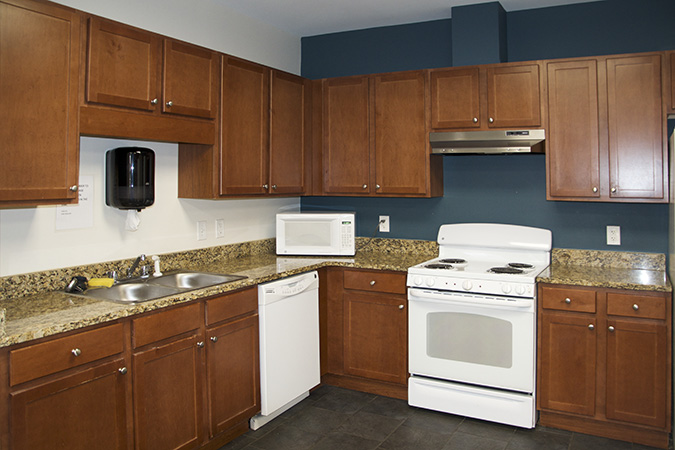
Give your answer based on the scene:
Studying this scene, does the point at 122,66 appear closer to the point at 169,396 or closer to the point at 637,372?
the point at 169,396

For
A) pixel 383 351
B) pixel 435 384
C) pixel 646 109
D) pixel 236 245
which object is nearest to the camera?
pixel 646 109

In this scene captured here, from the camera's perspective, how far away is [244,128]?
3398 mm

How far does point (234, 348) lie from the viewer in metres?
2.89

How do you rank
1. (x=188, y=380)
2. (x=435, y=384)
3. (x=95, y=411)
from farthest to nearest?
1. (x=435, y=384)
2. (x=188, y=380)
3. (x=95, y=411)

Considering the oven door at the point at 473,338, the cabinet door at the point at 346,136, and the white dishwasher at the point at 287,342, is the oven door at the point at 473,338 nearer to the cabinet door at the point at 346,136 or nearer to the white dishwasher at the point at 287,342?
the white dishwasher at the point at 287,342

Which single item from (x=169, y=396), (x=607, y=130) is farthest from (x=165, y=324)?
(x=607, y=130)

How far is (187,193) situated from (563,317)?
90.8 inches

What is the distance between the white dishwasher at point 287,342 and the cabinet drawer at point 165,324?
498 mm

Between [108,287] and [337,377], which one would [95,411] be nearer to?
[108,287]

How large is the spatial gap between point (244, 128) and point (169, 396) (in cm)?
166

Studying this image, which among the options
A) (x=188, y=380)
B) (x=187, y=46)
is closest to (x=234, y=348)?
(x=188, y=380)

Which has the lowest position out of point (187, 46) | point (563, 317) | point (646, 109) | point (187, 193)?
point (563, 317)

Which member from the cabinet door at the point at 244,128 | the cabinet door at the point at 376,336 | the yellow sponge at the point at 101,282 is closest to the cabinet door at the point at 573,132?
the cabinet door at the point at 376,336

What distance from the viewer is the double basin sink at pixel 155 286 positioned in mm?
2650
